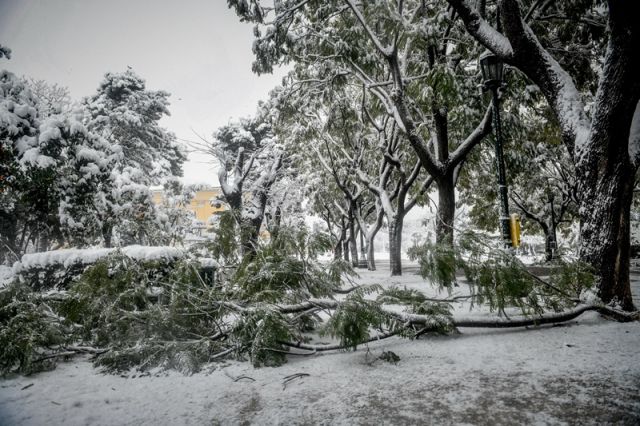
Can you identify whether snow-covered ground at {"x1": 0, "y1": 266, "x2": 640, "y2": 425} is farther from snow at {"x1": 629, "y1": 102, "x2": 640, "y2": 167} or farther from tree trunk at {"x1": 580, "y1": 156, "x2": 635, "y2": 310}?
snow at {"x1": 629, "y1": 102, "x2": 640, "y2": 167}

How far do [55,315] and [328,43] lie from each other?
8.79m

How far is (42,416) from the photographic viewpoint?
2281 mm

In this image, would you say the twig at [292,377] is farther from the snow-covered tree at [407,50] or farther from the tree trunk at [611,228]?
the snow-covered tree at [407,50]

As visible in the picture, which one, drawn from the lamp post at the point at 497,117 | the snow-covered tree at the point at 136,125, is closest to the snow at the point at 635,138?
the lamp post at the point at 497,117

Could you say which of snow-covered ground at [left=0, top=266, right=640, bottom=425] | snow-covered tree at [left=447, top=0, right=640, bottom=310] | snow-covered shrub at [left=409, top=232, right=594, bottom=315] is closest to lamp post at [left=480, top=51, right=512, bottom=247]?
snow-covered tree at [left=447, top=0, right=640, bottom=310]

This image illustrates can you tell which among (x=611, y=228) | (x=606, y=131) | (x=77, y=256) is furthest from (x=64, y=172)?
(x=611, y=228)

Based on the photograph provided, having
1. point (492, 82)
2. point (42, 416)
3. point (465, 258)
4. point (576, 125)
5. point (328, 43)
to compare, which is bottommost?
point (42, 416)

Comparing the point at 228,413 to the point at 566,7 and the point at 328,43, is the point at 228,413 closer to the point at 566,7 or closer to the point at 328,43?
the point at 328,43

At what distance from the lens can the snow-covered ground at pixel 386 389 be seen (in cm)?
207

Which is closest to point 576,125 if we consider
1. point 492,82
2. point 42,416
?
point 492,82

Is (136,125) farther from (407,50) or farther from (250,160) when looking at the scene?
(407,50)

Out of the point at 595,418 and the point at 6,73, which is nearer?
the point at 595,418

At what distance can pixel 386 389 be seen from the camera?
2.47 m

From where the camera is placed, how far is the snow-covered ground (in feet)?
6.78
